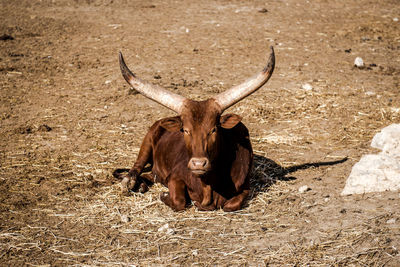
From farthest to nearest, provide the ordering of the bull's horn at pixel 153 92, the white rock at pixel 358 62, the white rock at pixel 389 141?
1. the white rock at pixel 358 62
2. the white rock at pixel 389 141
3. the bull's horn at pixel 153 92

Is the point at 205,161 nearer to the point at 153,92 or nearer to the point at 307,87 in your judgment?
the point at 153,92

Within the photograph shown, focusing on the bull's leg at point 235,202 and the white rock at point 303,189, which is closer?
the bull's leg at point 235,202

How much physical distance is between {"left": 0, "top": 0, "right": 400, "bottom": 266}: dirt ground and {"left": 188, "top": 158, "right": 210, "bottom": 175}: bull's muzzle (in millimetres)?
633

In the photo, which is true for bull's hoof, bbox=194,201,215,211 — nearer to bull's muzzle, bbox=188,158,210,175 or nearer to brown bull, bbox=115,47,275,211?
brown bull, bbox=115,47,275,211

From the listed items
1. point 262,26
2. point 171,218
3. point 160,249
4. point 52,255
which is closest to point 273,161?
point 171,218

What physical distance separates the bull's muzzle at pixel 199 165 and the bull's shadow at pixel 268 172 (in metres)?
1.11

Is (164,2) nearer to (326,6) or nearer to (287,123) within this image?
(326,6)

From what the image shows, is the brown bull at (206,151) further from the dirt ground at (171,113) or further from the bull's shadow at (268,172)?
the bull's shadow at (268,172)

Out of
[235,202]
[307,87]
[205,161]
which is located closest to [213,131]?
[205,161]

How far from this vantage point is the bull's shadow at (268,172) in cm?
599

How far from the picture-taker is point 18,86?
970 cm

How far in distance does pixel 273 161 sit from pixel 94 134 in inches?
112

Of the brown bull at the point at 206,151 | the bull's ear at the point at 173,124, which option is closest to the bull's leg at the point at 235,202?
the brown bull at the point at 206,151

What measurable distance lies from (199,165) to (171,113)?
3.65 meters
